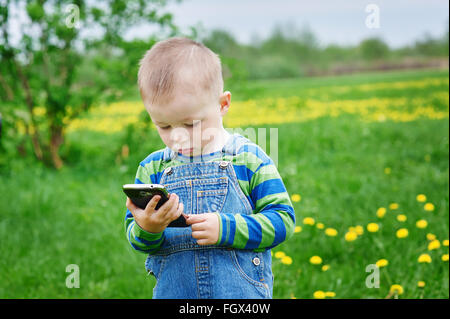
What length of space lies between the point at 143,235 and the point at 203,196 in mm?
205

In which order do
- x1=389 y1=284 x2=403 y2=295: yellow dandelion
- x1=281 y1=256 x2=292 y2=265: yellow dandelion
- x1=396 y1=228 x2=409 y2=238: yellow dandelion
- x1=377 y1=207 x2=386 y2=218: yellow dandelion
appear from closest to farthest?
x1=389 y1=284 x2=403 y2=295: yellow dandelion < x1=281 y1=256 x2=292 y2=265: yellow dandelion < x1=396 y1=228 x2=409 y2=238: yellow dandelion < x1=377 y1=207 x2=386 y2=218: yellow dandelion

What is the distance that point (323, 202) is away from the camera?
3.41 metres

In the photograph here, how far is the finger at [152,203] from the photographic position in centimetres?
112

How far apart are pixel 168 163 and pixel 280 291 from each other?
1.30 meters

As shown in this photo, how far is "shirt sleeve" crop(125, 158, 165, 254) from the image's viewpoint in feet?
4.05

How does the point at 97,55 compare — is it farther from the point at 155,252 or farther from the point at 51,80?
the point at 155,252

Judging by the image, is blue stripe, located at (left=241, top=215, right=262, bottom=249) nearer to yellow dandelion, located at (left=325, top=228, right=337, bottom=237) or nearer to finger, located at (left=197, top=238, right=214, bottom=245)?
finger, located at (left=197, top=238, right=214, bottom=245)

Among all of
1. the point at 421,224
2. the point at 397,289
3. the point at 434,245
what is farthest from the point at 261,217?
the point at 421,224

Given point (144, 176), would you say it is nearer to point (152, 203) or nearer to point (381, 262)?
point (152, 203)

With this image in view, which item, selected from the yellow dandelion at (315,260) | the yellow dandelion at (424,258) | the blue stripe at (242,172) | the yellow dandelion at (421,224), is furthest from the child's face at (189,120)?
the yellow dandelion at (421,224)

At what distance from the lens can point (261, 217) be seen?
1225mm

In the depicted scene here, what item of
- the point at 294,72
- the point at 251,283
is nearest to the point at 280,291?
the point at 251,283

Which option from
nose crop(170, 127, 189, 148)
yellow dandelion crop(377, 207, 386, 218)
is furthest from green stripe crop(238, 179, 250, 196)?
yellow dandelion crop(377, 207, 386, 218)

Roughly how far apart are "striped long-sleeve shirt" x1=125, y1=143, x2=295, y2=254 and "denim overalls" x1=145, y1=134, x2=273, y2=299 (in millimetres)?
29
